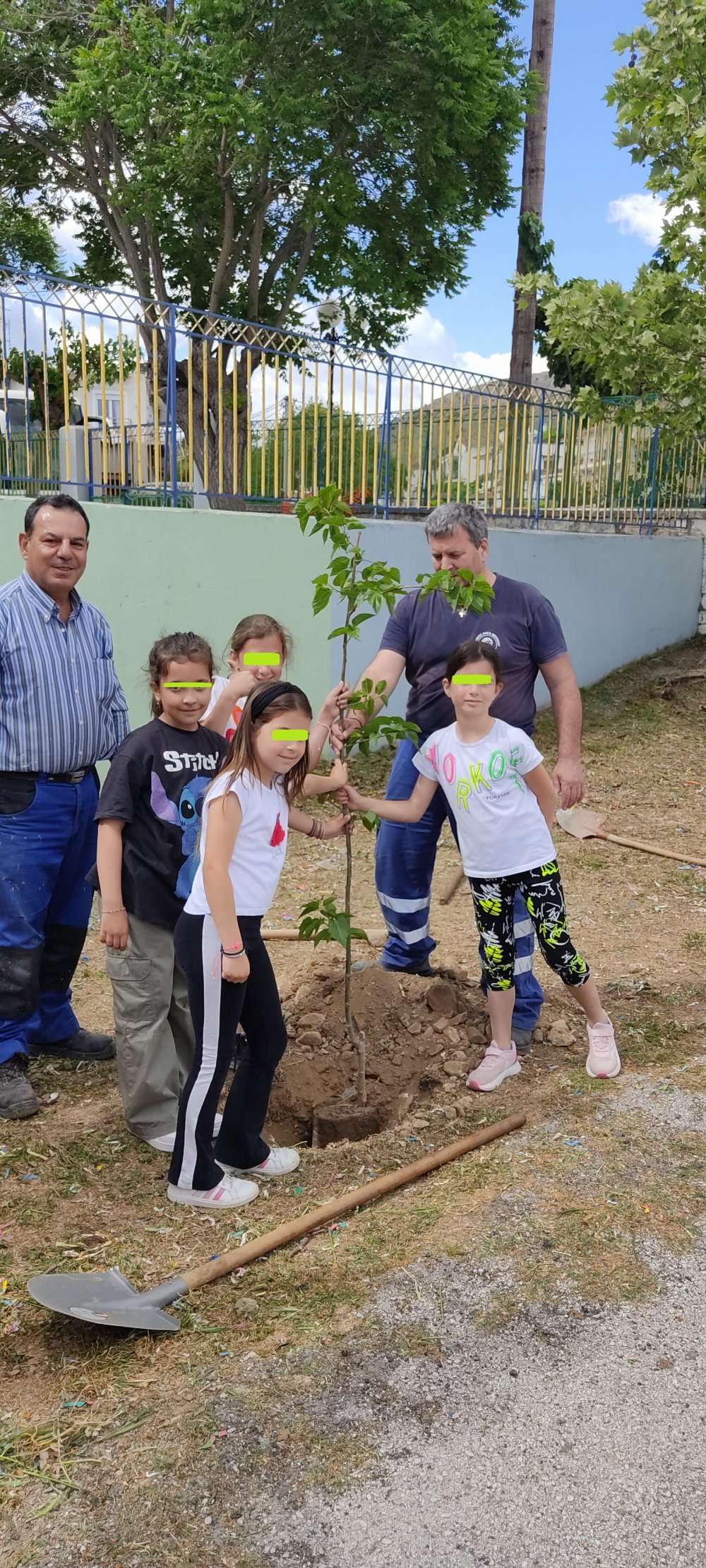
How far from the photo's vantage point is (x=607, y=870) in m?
6.71

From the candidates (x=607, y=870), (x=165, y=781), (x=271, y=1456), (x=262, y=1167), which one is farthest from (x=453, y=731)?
(x=607, y=870)

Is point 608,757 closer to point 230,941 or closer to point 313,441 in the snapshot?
point 313,441

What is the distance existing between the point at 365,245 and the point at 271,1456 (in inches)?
757

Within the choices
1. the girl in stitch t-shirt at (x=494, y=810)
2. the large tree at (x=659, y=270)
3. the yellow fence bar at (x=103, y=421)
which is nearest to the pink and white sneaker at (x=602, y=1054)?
the girl in stitch t-shirt at (x=494, y=810)

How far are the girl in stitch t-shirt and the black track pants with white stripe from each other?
69 centimetres

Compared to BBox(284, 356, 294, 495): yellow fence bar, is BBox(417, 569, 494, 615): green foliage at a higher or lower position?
lower

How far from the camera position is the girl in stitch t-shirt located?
138 inches

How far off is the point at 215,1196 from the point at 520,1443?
3.61 feet

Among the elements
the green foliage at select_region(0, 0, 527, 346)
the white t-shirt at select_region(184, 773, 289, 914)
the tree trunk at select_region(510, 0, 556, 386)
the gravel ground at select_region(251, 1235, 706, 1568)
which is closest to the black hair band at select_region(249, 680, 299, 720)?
the white t-shirt at select_region(184, 773, 289, 914)

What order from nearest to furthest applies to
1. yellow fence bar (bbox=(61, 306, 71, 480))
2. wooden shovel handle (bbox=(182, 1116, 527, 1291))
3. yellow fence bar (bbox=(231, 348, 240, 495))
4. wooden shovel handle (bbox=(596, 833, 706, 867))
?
wooden shovel handle (bbox=(182, 1116, 527, 1291))
yellow fence bar (bbox=(61, 306, 71, 480))
wooden shovel handle (bbox=(596, 833, 706, 867))
yellow fence bar (bbox=(231, 348, 240, 495))

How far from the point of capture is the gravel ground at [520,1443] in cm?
198

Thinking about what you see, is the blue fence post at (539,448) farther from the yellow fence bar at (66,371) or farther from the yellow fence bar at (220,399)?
the yellow fence bar at (66,371)

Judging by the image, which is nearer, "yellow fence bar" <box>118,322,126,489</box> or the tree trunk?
"yellow fence bar" <box>118,322,126,489</box>

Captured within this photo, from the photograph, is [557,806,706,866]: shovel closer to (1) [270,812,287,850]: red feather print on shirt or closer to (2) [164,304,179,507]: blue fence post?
(2) [164,304,179,507]: blue fence post
